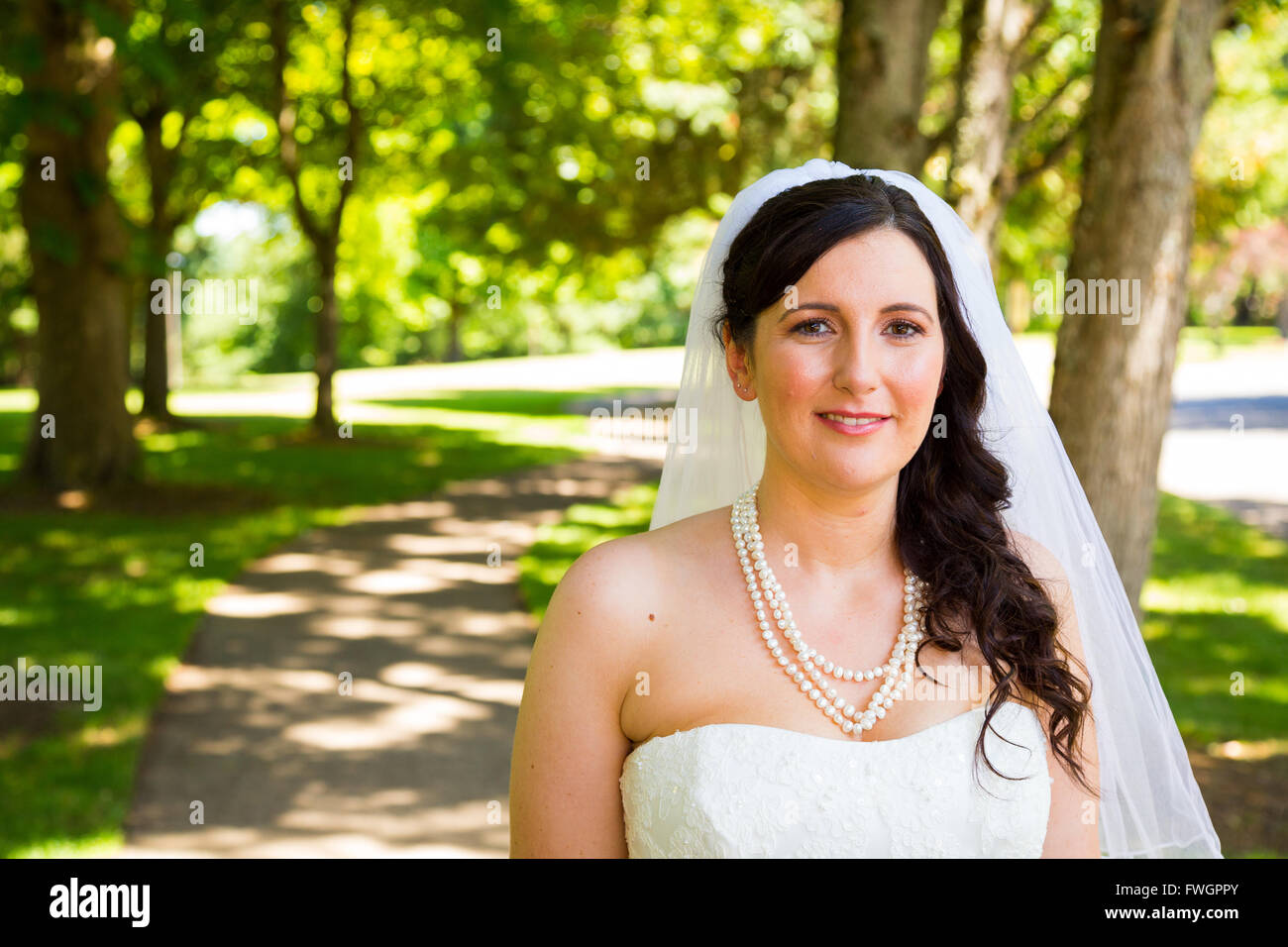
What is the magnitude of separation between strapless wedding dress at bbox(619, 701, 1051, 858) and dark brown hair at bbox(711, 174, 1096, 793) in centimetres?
10

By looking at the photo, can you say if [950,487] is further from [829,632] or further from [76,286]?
[76,286]

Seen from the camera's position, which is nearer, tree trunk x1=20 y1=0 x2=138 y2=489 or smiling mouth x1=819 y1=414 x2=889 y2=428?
smiling mouth x1=819 y1=414 x2=889 y2=428

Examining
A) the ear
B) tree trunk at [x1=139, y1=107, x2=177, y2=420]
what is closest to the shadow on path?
the ear

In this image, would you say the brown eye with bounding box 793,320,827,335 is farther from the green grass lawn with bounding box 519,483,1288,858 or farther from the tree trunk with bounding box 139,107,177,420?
the tree trunk with bounding box 139,107,177,420

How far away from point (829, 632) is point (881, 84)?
13.3 ft

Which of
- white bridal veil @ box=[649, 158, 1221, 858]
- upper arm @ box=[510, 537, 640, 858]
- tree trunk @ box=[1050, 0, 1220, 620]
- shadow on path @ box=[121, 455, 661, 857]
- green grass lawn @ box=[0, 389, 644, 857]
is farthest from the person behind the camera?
green grass lawn @ box=[0, 389, 644, 857]

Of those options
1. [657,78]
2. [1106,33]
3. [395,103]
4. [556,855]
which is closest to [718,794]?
[556,855]

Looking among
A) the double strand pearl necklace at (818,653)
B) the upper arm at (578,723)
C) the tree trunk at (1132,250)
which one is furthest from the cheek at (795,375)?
the tree trunk at (1132,250)

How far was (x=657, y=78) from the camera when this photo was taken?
16.5 m

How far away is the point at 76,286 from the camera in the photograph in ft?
43.7

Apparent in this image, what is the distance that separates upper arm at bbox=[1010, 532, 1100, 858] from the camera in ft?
8.59

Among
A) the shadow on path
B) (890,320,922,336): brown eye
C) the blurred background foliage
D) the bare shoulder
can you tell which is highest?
the blurred background foliage

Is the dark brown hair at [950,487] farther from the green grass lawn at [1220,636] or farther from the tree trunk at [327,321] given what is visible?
the tree trunk at [327,321]

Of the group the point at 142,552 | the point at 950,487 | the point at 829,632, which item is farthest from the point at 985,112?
the point at 142,552
